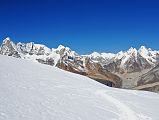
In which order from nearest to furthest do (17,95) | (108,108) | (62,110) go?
(62,110), (17,95), (108,108)

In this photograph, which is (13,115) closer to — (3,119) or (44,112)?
(3,119)

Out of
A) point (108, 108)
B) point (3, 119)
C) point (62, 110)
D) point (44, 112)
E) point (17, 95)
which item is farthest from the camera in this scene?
point (108, 108)

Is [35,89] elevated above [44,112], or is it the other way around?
[35,89]

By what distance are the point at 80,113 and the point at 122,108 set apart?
516cm

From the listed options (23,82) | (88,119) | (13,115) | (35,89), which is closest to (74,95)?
(35,89)

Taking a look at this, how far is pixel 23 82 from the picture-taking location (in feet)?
100

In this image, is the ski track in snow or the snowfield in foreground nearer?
the snowfield in foreground

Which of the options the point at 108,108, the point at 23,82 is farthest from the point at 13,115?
the point at 23,82

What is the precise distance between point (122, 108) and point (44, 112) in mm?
7989

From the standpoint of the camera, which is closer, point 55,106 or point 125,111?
point 55,106

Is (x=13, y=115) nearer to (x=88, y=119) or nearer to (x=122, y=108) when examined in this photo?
(x=88, y=119)

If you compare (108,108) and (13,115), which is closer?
(13,115)

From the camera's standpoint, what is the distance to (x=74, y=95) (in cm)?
2838

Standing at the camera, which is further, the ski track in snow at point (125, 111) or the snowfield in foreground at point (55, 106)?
the ski track in snow at point (125, 111)
